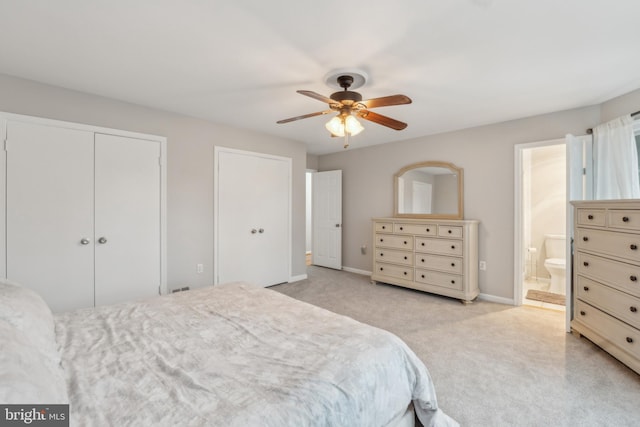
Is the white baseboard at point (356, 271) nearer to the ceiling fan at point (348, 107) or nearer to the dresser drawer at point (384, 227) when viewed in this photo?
the dresser drawer at point (384, 227)

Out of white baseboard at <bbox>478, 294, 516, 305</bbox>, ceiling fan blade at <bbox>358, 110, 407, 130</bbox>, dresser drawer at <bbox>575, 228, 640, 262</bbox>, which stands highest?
ceiling fan blade at <bbox>358, 110, 407, 130</bbox>

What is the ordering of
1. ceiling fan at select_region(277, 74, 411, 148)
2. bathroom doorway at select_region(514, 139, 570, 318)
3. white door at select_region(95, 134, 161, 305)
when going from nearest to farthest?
ceiling fan at select_region(277, 74, 411, 148) < white door at select_region(95, 134, 161, 305) < bathroom doorway at select_region(514, 139, 570, 318)

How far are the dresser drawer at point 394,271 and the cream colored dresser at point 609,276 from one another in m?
1.82

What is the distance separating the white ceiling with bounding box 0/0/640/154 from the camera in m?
1.66

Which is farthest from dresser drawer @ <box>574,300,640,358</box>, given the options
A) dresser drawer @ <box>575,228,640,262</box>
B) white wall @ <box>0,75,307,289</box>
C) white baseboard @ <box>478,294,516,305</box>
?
white wall @ <box>0,75,307,289</box>

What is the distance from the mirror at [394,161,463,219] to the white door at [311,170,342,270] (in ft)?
4.06

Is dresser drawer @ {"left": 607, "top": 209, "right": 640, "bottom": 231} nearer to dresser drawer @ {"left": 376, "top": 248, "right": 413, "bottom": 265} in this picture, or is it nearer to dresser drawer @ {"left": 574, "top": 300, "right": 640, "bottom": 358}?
dresser drawer @ {"left": 574, "top": 300, "right": 640, "bottom": 358}

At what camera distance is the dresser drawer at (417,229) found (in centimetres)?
397

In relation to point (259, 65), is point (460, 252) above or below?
below

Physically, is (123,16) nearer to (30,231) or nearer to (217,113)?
(217,113)

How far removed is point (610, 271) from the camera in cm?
237

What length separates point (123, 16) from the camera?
5.65 feet

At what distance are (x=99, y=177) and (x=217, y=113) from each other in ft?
4.60

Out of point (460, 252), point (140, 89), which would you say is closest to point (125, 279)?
point (140, 89)
